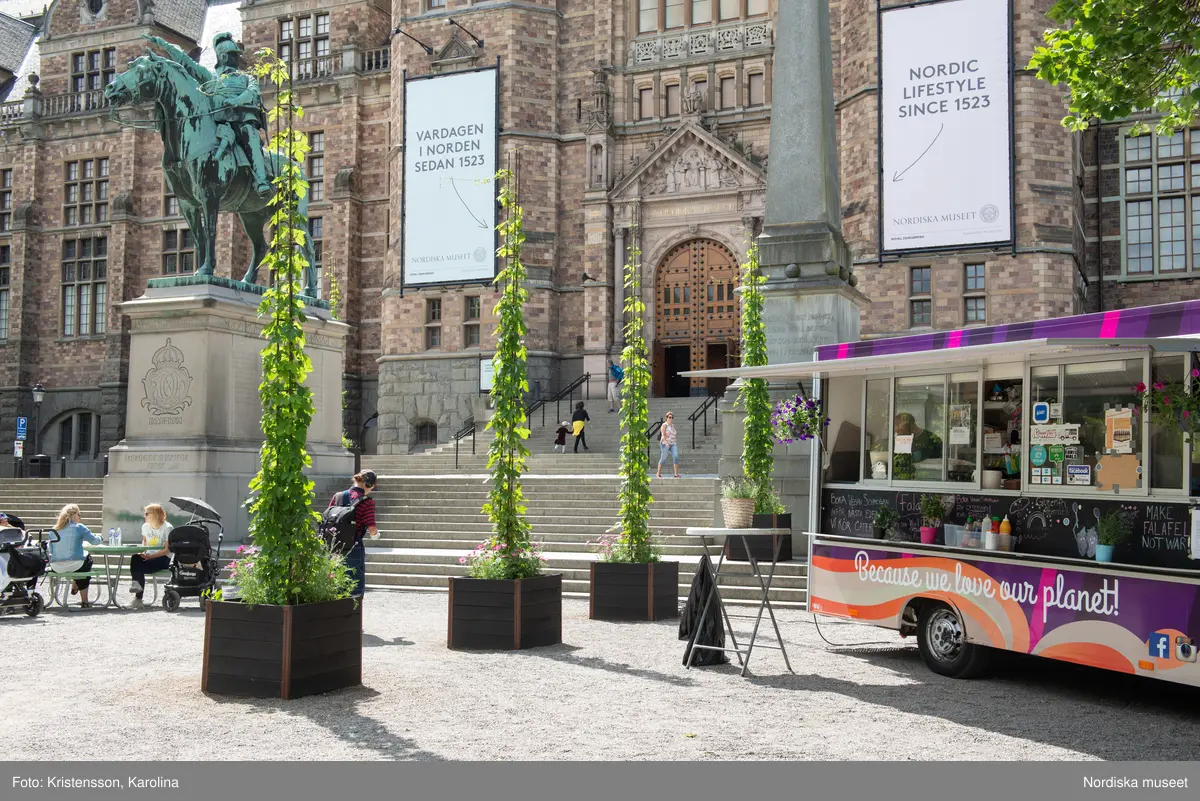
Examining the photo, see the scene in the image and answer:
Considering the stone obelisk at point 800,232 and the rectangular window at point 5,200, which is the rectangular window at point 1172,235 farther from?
the rectangular window at point 5,200

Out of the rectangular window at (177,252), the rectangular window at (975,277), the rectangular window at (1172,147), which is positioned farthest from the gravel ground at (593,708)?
the rectangular window at (177,252)

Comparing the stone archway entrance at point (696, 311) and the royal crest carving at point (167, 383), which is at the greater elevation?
the stone archway entrance at point (696, 311)

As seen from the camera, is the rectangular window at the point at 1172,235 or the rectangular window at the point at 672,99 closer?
the rectangular window at the point at 1172,235

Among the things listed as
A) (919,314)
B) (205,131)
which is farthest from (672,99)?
(205,131)

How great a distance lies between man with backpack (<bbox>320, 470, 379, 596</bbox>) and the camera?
34.2ft

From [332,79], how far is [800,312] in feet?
82.9

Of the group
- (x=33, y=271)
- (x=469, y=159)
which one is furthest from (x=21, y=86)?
(x=469, y=159)

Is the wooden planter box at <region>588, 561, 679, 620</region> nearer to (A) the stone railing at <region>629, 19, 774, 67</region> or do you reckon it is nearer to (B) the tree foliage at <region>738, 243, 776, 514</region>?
(B) the tree foliage at <region>738, 243, 776, 514</region>

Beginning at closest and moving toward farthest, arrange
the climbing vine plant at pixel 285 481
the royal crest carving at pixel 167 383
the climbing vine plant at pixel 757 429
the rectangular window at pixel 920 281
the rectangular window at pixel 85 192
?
the climbing vine plant at pixel 285 481
the climbing vine plant at pixel 757 429
the royal crest carving at pixel 167 383
the rectangular window at pixel 920 281
the rectangular window at pixel 85 192

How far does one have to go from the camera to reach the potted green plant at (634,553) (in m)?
11.9

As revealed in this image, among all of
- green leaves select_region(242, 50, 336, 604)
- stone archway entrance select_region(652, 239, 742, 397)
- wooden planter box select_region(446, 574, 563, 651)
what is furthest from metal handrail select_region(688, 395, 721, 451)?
green leaves select_region(242, 50, 336, 604)

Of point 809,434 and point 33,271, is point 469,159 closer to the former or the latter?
point 33,271

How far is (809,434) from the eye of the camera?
10.2 m

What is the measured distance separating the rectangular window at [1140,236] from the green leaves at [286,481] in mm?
25211
